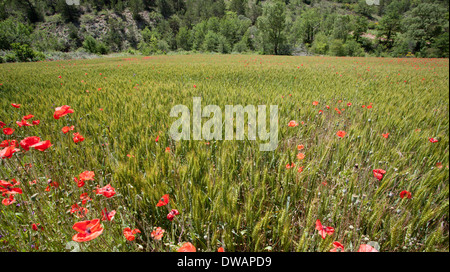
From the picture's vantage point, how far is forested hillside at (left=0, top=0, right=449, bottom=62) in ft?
84.6

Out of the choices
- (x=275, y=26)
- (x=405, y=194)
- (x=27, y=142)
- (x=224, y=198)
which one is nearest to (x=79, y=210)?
(x=27, y=142)

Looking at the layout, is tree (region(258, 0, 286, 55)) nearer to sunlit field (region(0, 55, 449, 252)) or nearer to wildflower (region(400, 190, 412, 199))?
sunlit field (region(0, 55, 449, 252))

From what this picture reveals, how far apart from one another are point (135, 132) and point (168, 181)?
942mm

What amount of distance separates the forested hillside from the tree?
0.66 feet

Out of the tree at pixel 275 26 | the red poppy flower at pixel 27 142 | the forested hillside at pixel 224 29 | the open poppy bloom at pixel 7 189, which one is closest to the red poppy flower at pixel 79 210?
the open poppy bloom at pixel 7 189

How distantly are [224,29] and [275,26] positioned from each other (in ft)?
69.1

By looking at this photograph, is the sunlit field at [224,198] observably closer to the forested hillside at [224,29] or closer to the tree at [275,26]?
the forested hillside at [224,29]

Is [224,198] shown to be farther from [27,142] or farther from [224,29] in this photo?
[224,29]

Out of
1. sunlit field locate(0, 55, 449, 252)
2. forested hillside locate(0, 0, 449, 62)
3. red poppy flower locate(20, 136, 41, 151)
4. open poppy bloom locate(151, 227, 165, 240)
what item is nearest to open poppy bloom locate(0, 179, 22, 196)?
sunlit field locate(0, 55, 449, 252)

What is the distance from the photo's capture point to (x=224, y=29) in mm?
57594

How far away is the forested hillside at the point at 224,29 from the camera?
84.6 feet

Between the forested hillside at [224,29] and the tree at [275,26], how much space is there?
0.20m

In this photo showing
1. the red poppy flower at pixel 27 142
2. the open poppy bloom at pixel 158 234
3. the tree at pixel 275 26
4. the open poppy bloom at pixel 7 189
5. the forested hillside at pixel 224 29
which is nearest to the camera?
the open poppy bloom at pixel 158 234

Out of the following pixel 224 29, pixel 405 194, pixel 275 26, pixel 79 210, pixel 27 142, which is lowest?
pixel 79 210
